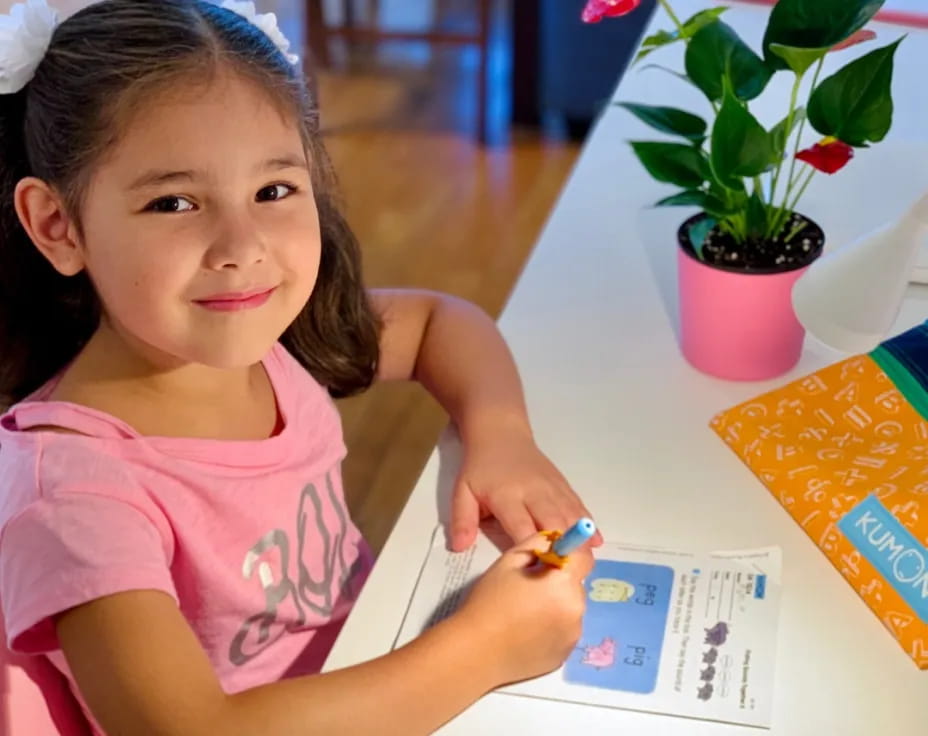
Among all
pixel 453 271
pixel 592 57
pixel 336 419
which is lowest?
pixel 453 271

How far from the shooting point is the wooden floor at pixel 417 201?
84.4 inches

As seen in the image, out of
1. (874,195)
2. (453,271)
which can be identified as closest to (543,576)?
(874,195)

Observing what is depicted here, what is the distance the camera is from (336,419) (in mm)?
1101

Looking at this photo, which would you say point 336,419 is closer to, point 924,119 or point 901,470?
point 901,470

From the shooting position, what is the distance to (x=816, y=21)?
35.2 inches

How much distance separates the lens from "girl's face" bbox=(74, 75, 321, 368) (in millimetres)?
833

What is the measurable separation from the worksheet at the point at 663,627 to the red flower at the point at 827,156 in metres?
0.31

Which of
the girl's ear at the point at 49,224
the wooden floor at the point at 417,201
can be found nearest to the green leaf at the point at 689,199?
the girl's ear at the point at 49,224

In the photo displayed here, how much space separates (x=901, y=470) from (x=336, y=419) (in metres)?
0.52

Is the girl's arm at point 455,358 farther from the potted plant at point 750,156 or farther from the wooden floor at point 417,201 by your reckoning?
the wooden floor at point 417,201

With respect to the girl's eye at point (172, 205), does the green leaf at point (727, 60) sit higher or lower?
higher

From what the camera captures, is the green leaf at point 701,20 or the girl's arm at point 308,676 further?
the green leaf at point 701,20

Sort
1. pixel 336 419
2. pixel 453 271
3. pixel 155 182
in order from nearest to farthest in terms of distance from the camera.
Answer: pixel 155 182 → pixel 336 419 → pixel 453 271

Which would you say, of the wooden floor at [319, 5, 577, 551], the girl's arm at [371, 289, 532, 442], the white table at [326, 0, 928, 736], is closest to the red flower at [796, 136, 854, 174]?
the white table at [326, 0, 928, 736]
